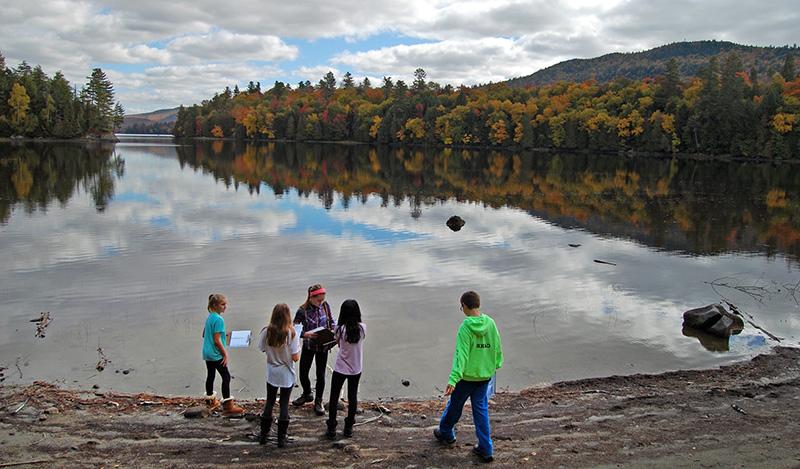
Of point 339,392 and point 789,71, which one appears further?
point 789,71

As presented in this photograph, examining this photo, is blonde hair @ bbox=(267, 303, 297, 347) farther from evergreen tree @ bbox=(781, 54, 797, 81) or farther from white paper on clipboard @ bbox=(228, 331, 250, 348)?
evergreen tree @ bbox=(781, 54, 797, 81)

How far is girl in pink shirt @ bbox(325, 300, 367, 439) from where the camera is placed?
26.2 ft

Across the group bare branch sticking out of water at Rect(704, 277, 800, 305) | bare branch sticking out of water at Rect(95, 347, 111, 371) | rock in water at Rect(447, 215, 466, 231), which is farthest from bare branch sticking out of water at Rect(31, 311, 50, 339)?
rock in water at Rect(447, 215, 466, 231)

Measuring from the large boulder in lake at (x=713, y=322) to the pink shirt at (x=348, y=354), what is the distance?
10818 millimetres

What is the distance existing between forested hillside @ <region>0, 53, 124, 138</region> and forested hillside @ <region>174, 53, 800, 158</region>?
2118 inches

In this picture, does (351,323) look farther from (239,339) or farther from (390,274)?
(390,274)

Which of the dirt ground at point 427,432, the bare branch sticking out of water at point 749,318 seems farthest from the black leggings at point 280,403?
the bare branch sticking out of water at point 749,318

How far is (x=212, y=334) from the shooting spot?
349 inches

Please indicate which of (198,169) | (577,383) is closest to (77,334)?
(577,383)

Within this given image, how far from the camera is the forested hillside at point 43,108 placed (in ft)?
385

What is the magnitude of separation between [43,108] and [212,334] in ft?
442

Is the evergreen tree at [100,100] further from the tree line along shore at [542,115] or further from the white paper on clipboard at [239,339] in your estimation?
the white paper on clipboard at [239,339]

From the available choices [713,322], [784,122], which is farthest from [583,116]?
[713,322]

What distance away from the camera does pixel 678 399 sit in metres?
10.3
